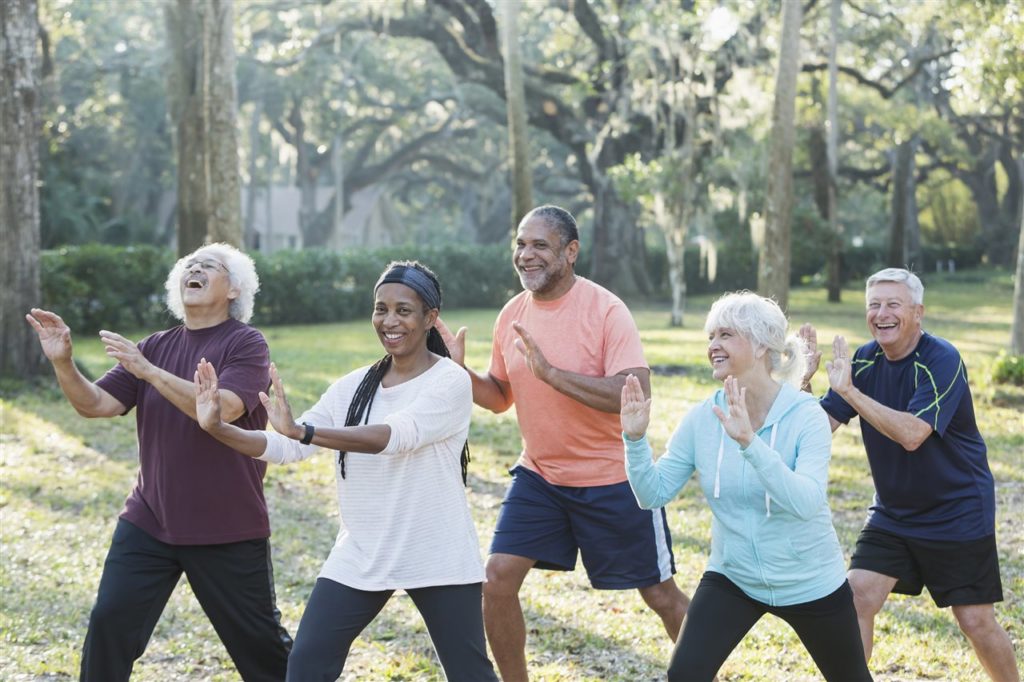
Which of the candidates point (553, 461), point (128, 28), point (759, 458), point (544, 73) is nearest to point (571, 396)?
point (553, 461)

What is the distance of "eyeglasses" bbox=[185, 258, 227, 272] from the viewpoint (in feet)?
15.9

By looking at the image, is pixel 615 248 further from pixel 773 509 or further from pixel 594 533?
pixel 773 509

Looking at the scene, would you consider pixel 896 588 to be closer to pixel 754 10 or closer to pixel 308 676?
pixel 308 676

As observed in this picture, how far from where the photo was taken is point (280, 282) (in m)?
31.2

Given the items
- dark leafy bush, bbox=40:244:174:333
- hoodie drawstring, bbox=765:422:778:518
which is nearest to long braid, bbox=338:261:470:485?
hoodie drawstring, bbox=765:422:778:518

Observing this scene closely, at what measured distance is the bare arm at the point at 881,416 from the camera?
192 inches

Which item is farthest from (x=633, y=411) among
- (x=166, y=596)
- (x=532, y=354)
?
(x=166, y=596)

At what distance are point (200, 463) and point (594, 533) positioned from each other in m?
1.58

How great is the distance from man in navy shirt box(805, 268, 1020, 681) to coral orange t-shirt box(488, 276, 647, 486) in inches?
33.9

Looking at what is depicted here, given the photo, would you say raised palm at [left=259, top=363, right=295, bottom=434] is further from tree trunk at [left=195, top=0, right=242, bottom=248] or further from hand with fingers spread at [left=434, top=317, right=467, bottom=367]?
tree trunk at [left=195, top=0, right=242, bottom=248]

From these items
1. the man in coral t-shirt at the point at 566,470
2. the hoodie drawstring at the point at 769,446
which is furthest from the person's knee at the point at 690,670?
the man in coral t-shirt at the point at 566,470

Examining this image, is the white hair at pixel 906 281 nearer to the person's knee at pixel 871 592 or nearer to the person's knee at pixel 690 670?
the person's knee at pixel 871 592

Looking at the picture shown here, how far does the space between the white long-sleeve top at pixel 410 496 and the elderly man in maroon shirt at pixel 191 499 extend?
43 centimetres

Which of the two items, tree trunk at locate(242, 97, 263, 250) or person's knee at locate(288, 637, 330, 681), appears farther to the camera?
tree trunk at locate(242, 97, 263, 250)
